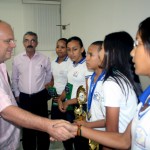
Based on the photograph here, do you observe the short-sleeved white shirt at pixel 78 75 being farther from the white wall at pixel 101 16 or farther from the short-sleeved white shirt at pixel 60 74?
the white wall at pixel 101 16

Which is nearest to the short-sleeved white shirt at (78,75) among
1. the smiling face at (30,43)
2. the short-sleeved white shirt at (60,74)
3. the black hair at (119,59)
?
the short-sleeved white shirt at (60,74)

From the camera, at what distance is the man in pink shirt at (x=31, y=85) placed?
10.2 ft

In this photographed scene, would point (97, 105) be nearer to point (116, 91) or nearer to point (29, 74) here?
point (116, 91)

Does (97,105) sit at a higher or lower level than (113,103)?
lower

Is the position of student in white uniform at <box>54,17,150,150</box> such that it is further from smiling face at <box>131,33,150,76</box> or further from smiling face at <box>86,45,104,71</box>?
smiling face at <box>86,45,104,71</box>

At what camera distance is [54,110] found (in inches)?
119

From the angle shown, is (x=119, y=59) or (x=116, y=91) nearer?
(x=116, y=91)

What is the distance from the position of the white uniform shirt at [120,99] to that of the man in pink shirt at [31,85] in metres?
1.85

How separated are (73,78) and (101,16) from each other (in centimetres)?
132

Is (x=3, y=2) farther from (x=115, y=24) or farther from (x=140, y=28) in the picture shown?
Result: (x=140, y=28)

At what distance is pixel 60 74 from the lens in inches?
121

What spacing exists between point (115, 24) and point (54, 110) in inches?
58.8

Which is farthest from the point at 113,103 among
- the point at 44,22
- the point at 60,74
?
the point at 44,22

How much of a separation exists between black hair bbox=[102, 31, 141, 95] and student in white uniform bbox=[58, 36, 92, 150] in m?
1.00
